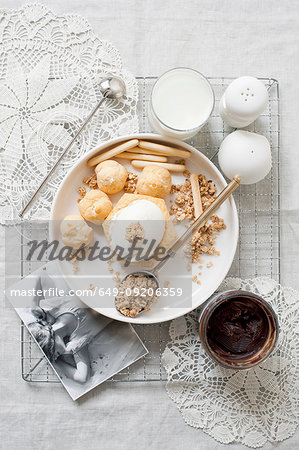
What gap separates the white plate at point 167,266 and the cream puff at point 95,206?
4 centimetres

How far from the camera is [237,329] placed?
1.04m

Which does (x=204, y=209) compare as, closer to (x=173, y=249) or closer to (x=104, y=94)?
(x=173, y=249)

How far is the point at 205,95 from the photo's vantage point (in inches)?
41.4

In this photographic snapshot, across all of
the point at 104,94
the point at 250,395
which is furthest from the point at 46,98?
the point at 250,395

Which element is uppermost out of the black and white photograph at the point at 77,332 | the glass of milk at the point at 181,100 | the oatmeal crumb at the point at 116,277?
the glass of milk at the point at 181,100

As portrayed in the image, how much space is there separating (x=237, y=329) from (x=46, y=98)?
732mm

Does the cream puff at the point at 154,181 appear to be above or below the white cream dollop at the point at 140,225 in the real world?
above

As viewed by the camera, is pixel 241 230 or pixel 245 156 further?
pixel 241 230

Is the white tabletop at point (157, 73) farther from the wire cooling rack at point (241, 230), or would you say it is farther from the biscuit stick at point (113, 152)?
the biscuit stick at point (113, 152)

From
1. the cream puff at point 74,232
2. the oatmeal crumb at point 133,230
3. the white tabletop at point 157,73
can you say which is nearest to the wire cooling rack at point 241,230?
the white tabletop at point 157,73

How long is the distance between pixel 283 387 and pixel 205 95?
2.48 ft

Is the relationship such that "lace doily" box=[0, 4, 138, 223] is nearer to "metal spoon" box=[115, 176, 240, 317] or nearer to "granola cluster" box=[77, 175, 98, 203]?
"granola cluster" box=[77, 175, 98, 203]

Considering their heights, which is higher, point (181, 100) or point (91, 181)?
point (181, 100)

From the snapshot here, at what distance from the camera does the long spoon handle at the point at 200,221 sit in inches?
40.9
